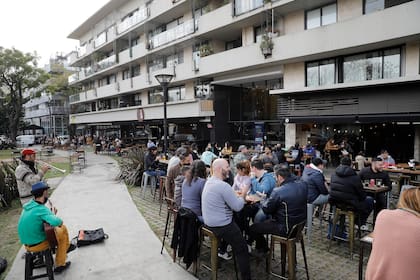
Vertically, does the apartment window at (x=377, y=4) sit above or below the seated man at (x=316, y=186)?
above

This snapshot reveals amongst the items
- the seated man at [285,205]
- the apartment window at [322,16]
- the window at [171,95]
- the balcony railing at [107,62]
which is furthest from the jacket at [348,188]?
the balcony railing at [107,62]

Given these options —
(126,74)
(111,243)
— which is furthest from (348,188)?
(126,74)

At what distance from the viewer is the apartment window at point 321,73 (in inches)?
533

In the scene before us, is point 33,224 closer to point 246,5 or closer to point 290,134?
point 290,134

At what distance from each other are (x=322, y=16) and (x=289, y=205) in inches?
505

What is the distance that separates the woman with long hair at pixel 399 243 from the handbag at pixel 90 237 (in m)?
5.24

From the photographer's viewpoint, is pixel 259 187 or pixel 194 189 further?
pixel 259 187

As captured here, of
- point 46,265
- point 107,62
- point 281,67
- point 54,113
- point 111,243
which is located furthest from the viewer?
point 54,113

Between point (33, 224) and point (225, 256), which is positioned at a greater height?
point (33, 224)

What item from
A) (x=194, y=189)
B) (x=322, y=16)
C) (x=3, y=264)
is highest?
(x=322, y=16)

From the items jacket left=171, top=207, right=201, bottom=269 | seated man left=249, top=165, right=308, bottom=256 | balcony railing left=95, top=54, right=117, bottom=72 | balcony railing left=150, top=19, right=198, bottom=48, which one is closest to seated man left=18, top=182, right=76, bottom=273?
jacket left=171, top=207, right=201, bottom=269

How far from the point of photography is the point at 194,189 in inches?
189

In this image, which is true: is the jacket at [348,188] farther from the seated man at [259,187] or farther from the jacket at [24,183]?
the jacket at [24,183]

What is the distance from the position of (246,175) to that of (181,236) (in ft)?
6.61
